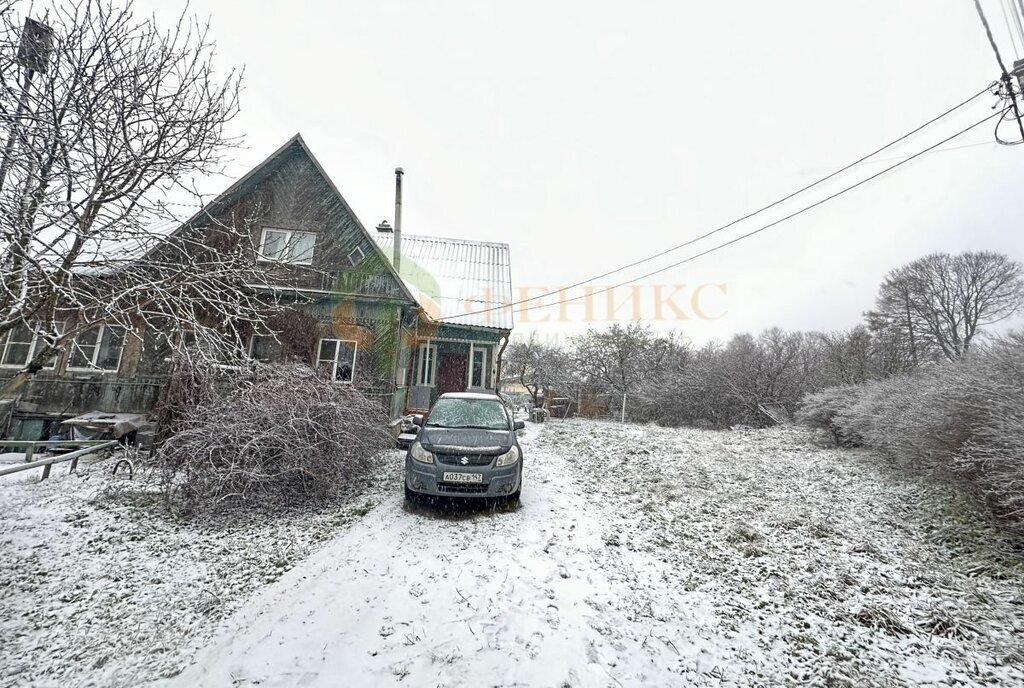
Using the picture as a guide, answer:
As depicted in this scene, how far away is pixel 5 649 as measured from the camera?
9.19 feet

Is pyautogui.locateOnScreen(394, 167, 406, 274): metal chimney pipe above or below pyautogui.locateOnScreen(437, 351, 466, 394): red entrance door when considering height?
above

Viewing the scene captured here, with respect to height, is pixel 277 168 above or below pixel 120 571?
above

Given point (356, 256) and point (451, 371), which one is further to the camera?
point (451, 371)

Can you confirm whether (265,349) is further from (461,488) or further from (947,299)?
(947,299)

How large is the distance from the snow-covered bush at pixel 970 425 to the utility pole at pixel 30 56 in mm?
9117

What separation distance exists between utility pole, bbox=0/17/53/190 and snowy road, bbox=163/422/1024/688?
3.89 m

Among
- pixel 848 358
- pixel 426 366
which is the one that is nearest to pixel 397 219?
pixel 426 366

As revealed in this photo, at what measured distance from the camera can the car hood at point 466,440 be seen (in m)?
5.16

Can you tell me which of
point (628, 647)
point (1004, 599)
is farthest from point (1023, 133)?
point (628, 647)

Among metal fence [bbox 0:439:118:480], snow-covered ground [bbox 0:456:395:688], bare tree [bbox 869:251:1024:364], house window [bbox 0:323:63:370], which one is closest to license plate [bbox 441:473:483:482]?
snow-covered ground [bbox 0:456:395:688]

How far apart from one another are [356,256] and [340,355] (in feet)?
9.90

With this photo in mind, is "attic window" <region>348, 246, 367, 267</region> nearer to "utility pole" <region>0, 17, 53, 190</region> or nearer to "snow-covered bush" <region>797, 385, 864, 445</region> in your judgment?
"utility pole" <region>0, 17, 53, 190</region>

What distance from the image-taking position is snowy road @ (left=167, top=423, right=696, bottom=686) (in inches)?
98.2

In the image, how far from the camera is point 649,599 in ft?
11.3
